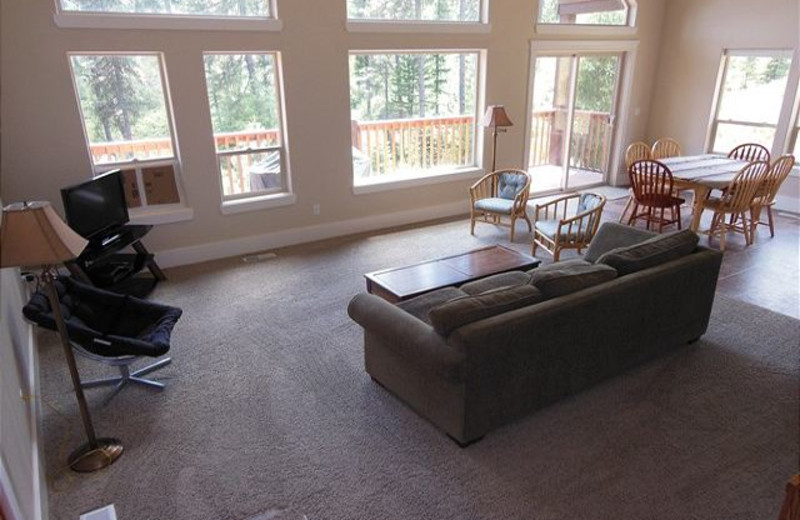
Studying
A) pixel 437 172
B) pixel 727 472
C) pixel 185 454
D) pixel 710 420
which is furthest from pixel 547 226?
pixel 185 454

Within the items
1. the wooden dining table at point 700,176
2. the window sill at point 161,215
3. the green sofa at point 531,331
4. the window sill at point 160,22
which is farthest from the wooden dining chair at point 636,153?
the window sill at point 161,215

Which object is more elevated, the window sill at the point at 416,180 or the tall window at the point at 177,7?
the tall window at the point at 177,7

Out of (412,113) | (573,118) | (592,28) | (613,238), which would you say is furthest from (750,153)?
(412,113)

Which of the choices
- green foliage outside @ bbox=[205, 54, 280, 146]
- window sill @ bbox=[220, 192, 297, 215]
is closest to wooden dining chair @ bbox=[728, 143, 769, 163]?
window sill @ bbox=[220, 192, 297, 215]

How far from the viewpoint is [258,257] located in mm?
5598

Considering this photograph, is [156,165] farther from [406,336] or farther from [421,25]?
[406,336]

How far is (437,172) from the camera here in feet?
22.7

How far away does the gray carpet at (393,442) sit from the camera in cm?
250

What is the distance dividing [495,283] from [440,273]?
0.60 m

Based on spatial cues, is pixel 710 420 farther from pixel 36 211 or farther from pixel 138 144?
pixel 138 144

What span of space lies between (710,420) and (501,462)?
4.19 feet

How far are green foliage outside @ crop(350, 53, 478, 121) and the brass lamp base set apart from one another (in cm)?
429

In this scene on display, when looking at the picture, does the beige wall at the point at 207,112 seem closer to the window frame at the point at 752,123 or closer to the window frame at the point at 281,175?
the window frame at the point at 281,175

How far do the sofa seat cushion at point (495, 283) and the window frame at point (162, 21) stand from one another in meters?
3.30
